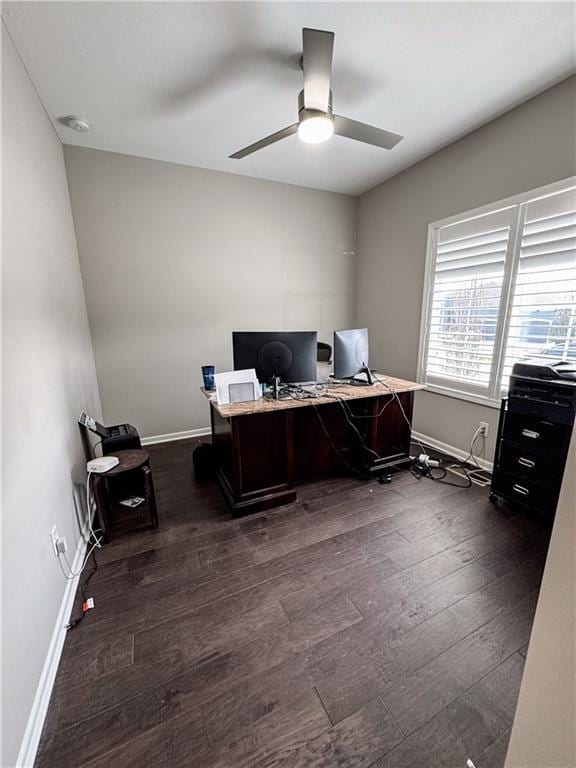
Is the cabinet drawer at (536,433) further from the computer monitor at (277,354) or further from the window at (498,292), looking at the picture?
the computer monitor at (277,354)

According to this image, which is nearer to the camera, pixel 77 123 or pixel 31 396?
pixel 31 396

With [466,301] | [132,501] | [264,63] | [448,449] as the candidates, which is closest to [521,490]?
[448,449]

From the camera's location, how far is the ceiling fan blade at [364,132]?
1.89 metres

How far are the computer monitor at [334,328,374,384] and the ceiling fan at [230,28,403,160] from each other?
1291 mm

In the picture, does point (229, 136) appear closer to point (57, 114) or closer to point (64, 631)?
point (57, 114)

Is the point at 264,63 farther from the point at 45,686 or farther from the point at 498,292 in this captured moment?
the point at 45,686

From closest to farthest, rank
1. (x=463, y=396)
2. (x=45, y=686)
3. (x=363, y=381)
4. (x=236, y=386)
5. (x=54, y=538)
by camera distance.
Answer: (x=45, y=686), (x=54, y=538), (x=236, y=386), (x=363, y=381), (x=463, y=396)

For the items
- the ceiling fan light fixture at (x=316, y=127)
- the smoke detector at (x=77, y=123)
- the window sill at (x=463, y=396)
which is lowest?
the window sill at (x=463, y=396)

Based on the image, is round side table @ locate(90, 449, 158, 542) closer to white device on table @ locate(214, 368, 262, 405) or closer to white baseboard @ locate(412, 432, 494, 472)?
white device on table @ locate(214, 368, 262, 405)

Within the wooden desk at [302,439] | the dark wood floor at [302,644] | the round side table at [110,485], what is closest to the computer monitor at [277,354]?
the wooden desk at [302,439]

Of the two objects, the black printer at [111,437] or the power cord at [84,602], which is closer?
the power cord at [84,602]

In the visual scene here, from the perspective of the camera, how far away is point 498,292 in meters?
2.54

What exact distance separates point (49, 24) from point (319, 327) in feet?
10.6

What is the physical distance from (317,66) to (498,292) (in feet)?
6.80
